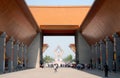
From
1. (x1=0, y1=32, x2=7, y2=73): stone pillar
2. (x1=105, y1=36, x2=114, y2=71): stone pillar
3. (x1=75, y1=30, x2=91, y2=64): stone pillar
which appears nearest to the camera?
(x1=0, y1=32, x2=7, y2=73): stone pillar

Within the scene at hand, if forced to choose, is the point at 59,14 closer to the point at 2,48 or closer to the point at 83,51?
the point at 83,51

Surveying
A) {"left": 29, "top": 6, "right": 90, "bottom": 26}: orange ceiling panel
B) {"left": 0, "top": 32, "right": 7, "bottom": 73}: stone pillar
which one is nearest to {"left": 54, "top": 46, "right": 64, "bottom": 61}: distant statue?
{"left": 29, "top": 6, "right": 90, "bottom": 26}: orange ceiling panel

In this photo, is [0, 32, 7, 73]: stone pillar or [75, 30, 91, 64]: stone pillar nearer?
[0, 32, 7, 73]: stone pillar

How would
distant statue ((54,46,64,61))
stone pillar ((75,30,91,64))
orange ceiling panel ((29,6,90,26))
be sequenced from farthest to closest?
1. distant statue ((54,46,64,61))
2. orange ceiling panel ((29,6,90,26))
3. stone pillar ((75,30,91,64))

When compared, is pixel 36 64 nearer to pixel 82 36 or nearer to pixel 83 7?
pixel 82 36

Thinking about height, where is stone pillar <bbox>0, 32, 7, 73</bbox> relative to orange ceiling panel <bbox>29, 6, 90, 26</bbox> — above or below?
below

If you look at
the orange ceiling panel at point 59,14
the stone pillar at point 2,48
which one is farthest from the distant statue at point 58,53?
the stone pillar at point 2,48

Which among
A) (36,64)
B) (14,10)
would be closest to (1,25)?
(14,10)

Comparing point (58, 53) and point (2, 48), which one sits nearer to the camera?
point (2, 48)

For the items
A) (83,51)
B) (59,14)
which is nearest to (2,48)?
(83,51)

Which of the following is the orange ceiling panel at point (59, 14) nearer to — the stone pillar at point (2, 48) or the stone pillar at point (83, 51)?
the stone pillar at point (83, 51)

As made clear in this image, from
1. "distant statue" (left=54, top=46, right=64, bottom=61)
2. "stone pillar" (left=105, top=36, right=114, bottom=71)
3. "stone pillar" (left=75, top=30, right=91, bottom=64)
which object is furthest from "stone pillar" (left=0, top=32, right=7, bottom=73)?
"distant statue" (left=54, top=46, right=64, bottom=61)

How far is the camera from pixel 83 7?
78.2m

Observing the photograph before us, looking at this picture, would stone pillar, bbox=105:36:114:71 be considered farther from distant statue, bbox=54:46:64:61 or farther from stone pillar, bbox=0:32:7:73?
distant statue, bbox=54:46:64:61
